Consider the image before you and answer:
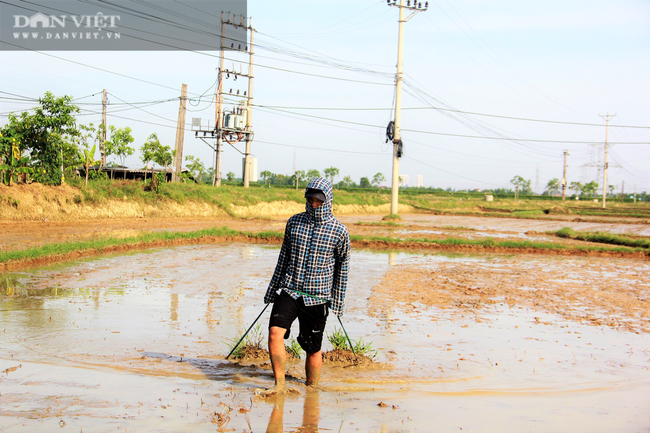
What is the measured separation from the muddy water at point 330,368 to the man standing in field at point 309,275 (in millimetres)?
491

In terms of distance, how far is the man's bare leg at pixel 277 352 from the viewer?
4.54 m

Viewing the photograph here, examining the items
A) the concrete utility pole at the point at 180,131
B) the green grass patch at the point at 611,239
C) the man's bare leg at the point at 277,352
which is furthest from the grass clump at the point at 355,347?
the concrete utility pole at the point at 180,131

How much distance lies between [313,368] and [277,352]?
477mm

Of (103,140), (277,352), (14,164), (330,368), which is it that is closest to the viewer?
(277,352)

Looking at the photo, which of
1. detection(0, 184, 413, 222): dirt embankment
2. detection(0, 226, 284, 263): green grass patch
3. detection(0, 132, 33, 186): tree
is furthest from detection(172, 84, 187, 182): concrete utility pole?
detection(0, 226, 284, 263): green grass patch

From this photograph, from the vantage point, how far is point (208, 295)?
9492 millimetres

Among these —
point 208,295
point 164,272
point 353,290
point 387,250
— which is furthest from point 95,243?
point 387,250

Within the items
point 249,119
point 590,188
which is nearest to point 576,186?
point 590,188

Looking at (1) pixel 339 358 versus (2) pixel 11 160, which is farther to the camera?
(2) pixel 11 160

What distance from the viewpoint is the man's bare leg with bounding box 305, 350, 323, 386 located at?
190 inches

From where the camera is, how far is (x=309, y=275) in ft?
15.3

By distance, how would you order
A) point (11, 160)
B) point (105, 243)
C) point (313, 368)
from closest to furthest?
point (313, 368), point (105, 243), point (11, 160)

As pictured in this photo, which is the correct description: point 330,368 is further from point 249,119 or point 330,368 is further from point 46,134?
point 249,119

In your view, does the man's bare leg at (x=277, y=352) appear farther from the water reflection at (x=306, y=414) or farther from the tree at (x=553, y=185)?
the tree at (x=553, y=185)
